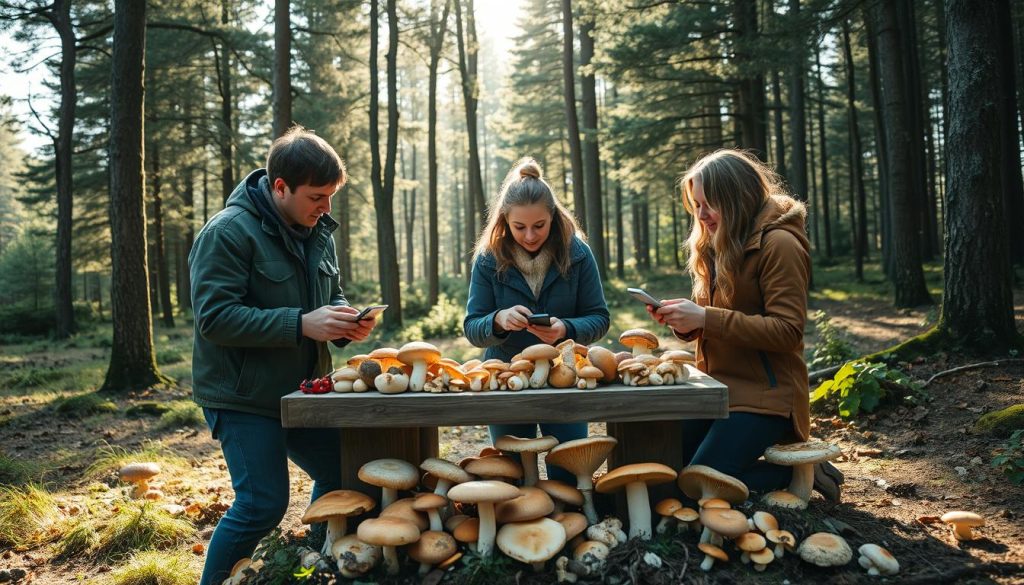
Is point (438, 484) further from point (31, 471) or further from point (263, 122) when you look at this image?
point (263, 122)

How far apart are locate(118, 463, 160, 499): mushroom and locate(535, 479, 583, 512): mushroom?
3.44 m

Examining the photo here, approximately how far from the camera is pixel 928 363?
6.30m

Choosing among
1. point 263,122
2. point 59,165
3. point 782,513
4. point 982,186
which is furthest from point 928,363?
point 263,122

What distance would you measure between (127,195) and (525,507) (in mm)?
8441

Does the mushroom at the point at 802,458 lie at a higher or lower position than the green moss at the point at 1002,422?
higher

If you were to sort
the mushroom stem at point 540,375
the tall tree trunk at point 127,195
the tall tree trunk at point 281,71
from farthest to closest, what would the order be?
the tall tree trunk at point 281,71
the tall tree trunk at point 127,195
the mushroom stem at point 540,375

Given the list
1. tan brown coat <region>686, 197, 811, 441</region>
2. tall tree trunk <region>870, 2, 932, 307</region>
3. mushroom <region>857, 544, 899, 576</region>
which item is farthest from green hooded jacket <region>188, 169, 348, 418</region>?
tall tree trunk <region>870, 2, 932, 307</region>

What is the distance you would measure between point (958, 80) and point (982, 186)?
1064mm

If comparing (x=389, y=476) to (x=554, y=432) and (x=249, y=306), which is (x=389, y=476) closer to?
(x=249, y=306)

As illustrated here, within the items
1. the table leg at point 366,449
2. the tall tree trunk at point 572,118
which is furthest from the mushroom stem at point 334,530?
the tall tree trunk at point 572,118

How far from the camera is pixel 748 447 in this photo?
11.0 ft

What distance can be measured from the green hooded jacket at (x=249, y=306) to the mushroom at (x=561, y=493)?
1395 mm

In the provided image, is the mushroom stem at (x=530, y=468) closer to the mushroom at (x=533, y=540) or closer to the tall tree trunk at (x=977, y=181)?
the mushroom at (x=533, y=540)

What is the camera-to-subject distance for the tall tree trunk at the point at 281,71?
35.4ft
